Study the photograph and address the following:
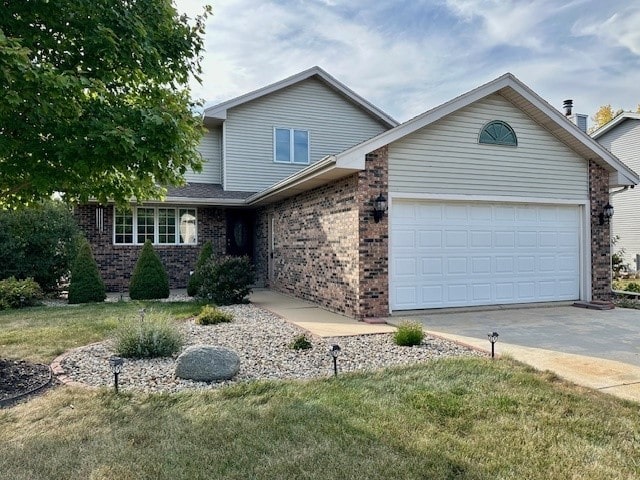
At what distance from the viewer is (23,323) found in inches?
339

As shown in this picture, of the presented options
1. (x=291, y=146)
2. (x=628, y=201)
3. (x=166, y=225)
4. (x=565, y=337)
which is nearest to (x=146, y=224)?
(x=166, y=225)

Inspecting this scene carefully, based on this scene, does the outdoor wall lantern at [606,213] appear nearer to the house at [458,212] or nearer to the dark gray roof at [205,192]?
the house at [458,212]

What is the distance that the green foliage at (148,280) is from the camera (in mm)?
12438

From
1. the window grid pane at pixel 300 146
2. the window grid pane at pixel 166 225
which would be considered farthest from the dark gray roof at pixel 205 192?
the window grid pane at pixel 300 146

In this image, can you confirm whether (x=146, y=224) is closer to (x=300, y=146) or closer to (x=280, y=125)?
(x=280, y=125)

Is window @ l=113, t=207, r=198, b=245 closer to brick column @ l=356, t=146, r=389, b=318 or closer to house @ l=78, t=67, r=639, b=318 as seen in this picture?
house @ l=78, t=67, r=639, b=318

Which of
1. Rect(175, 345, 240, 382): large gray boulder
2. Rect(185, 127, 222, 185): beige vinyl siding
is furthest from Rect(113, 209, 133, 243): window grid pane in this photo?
Rect(175, 345, 240, 382): large gray boulder

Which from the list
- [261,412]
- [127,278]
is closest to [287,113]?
[127,278]

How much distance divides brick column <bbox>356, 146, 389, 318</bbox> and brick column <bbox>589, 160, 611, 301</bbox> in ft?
17.6

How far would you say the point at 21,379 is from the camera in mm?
5031

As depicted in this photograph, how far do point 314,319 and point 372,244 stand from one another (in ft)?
6.04

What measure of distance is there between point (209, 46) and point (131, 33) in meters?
1.18

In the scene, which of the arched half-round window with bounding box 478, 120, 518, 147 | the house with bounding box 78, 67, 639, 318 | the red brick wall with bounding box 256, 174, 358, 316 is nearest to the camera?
the house with bounding box 78, 67, 639, 318

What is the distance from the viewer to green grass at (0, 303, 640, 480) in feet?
10.1
